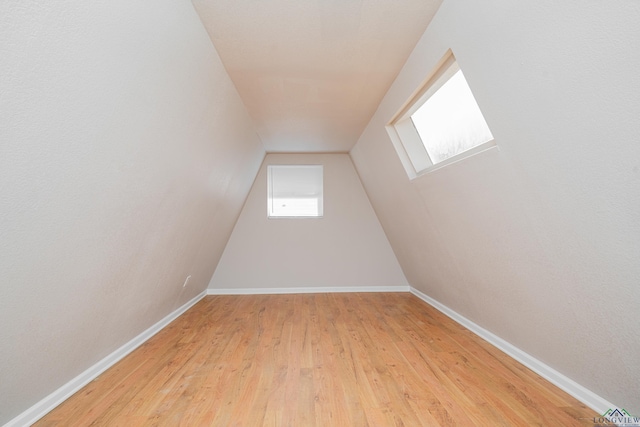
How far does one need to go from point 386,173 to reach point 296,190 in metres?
2.10

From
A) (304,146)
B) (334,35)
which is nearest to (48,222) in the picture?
(334,35)

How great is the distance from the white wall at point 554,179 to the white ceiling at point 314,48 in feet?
0.66

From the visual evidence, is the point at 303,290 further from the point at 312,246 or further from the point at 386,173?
the point at 386,173

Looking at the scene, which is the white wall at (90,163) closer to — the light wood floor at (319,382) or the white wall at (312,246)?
the light wood floor at (319,382)

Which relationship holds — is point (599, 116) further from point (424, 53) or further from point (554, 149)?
point (424, 53)

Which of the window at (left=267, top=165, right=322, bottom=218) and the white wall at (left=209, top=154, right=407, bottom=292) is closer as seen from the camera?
the white wall at (left=209, top=154, right=407, bottom=292)

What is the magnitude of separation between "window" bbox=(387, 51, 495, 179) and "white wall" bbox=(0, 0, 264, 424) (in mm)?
1614

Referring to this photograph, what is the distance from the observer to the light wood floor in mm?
1850

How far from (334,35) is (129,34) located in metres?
1.21

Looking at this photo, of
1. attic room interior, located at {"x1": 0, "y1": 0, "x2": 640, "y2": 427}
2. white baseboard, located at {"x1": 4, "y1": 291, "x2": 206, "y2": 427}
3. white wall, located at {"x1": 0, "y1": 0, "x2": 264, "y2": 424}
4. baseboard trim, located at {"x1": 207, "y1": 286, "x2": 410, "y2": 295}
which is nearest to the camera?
white wall, located at {"x1": 0, "y1": 0, "x2": 264, "y2": 424}

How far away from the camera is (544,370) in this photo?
7.47 feet

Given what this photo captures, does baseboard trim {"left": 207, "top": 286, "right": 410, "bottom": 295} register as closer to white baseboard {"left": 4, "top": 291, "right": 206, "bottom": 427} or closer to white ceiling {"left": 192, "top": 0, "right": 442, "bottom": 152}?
white baseboard {"left": 4, "top": 291, "right": 206, "bottom": 427}

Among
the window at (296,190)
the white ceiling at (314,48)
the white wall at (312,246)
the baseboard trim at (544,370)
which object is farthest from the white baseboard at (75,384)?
→ the baseboard trim at (544,370)

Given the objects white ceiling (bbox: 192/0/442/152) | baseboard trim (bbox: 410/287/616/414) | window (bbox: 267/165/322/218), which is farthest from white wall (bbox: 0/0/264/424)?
baseboard trim (bbox: 410/287/616/414)
